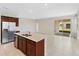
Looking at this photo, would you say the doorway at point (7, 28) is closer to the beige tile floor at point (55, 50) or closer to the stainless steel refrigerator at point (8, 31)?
the stainless steel refrigerator at point (8, 31)

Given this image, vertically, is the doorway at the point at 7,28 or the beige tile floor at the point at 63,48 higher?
the doorway at the point at 7,28

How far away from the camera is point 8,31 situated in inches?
185

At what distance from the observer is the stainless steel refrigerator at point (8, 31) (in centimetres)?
467

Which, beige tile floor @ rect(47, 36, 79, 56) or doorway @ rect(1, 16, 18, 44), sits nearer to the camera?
beige tile floor @ rect(47, 36, 79, 56)

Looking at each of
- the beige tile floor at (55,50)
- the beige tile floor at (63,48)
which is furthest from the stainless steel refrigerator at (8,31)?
the beige tile floor at (63,48)

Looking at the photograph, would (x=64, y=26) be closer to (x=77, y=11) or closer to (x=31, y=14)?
(x=77, y=11)

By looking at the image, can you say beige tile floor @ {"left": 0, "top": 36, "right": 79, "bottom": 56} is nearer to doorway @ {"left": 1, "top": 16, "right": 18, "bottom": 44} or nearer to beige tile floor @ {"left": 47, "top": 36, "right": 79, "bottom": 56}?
beige tile floor @ {"left": 47, "top": 36, "right": 79, "bottom": 56}

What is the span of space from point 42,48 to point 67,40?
2.95 m

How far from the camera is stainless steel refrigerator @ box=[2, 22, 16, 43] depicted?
4.67 metres

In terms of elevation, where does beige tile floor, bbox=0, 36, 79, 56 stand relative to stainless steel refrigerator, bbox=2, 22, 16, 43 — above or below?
below

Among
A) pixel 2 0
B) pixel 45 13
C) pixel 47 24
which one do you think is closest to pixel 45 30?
pixel 47 24

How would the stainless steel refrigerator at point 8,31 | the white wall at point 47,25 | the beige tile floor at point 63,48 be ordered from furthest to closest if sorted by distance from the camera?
the stainless steel refrigerator at point 8,31
the white wall at point 47,25
the beige tile floor at point 63,48

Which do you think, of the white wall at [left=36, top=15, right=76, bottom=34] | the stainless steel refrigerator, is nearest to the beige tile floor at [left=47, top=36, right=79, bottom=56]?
the white wall at [left=36, top=15, right=76, bottom=34]

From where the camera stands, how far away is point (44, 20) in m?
3.83
